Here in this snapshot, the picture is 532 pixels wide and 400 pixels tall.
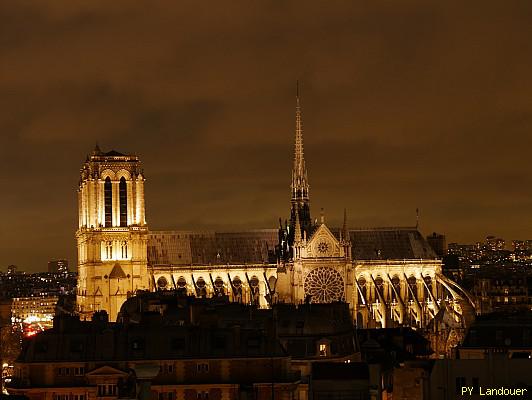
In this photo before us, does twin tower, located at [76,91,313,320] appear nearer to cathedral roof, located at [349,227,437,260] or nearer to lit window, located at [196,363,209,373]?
cathedral roof, located at [349,227,437,260]

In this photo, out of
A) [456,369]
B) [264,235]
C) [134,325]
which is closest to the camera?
[456,369]

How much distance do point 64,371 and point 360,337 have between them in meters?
37.6

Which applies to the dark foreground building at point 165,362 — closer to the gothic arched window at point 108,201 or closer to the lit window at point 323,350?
the lit window at point 323,350

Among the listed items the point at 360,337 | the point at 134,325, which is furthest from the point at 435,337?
the point at 134,325

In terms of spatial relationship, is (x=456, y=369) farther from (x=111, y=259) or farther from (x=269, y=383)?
(x=111, y=259)

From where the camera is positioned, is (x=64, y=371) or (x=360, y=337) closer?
(x=64, y=371)

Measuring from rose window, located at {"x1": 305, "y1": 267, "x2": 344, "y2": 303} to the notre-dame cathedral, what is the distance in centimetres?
10

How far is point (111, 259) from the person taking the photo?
17025 cm

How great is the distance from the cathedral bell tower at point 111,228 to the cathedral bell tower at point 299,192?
16.3m

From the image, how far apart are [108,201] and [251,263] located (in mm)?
16585

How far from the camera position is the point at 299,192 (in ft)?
604

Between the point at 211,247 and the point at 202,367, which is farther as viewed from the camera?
the point at 211,247

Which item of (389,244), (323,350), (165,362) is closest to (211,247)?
(389,244)

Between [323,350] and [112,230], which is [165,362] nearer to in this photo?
[323,350]
